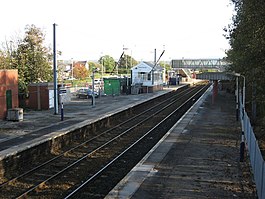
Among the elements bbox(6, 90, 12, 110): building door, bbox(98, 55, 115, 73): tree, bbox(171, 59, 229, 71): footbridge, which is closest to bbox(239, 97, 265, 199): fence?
bbox(6, 90, 12, 110): building door

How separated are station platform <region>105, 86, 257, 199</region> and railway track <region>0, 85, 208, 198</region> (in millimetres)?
1155

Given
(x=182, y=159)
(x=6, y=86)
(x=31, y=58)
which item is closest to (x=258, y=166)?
(x=182, y=159)

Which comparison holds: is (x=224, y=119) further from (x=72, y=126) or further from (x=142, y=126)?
(x=72, y=126)

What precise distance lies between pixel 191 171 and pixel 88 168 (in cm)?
434

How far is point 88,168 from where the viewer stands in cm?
1459

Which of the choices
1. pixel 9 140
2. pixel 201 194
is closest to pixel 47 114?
pixel 9 140

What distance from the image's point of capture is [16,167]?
14.6 metres

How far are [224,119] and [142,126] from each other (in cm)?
623

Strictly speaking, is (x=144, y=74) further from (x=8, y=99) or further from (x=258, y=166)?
(x=258, y=166)

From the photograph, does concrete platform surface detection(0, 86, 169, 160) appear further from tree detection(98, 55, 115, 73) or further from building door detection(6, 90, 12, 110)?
tree detection(98, 55, 115, 73)

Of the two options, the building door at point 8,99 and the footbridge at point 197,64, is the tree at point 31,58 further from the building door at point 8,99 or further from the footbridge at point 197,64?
the footbridge at point 197,64

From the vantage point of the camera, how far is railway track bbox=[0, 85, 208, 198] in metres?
11.7

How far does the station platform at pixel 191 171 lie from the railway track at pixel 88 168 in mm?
1155

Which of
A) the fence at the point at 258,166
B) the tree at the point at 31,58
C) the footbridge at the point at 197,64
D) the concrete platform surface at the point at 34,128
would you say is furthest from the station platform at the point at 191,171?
the footbridge at the point at 197,64
